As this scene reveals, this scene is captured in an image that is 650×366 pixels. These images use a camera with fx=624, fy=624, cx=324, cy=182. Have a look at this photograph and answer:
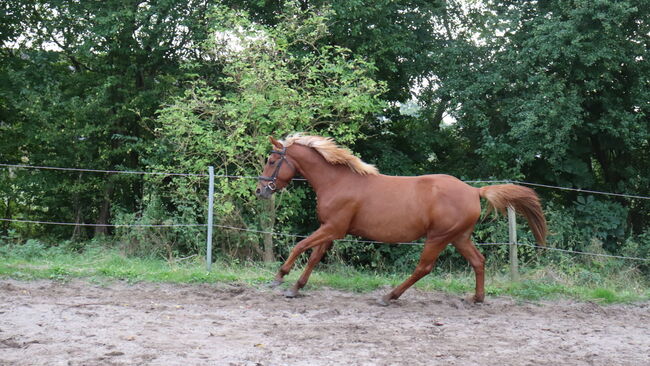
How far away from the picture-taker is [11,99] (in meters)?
12.7

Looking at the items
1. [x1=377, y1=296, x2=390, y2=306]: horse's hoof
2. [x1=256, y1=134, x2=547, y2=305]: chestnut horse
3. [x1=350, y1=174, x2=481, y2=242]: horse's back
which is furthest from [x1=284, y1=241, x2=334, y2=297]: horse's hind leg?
[x1=377, y1=296, x2=390, y2=306]: horse's hoof

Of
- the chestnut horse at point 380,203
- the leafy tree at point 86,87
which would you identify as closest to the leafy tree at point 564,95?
the chestnut horse at point 380,203

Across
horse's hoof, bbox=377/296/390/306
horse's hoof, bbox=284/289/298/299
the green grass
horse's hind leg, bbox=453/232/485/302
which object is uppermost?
horse's hind leg, bbox=453/232/485/302

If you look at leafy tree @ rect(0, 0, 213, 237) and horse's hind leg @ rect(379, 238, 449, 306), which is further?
Result: leafy tree @ rect(0, 0, 213, 237)

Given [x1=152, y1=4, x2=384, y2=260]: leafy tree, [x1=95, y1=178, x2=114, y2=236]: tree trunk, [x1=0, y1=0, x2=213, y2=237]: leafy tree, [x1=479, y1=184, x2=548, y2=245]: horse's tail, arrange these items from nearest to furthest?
[x1=479, y1=184, x2=548, y2=245]: horse's tail, [x1=152, y1=4, x2=384, y2=260]: leafy tree, [x1=0, y1=0, x2=213, y2=237]: leafy tree, [x1=95, y1=178, x2=114, y2=236]: tree trunk

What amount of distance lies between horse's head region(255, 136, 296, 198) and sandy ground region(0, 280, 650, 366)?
127 cm

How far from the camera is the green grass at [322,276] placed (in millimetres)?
7953

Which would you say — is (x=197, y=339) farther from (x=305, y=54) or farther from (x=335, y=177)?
(x=305, y=54)

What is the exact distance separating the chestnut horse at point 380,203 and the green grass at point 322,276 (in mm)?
726

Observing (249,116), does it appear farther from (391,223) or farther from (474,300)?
(474,300)

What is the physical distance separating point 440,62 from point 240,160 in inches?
212

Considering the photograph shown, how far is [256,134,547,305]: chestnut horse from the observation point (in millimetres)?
7371

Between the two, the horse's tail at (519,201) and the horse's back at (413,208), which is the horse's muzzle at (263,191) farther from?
the horse's tail at (519,201)

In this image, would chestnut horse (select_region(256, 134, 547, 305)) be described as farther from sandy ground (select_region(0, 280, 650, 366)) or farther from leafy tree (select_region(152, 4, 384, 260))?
leafy tree (select_region(152, 4, 384, 260))
